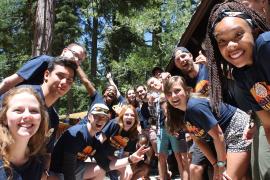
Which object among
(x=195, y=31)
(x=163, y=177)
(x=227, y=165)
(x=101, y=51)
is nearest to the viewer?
(x=227, y=165)

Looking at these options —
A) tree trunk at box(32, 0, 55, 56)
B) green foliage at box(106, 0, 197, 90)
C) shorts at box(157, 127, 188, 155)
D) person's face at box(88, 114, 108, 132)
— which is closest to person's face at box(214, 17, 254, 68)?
person's face at box(88, 114, 108, 132)

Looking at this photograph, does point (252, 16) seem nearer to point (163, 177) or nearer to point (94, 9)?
point (163, 177)

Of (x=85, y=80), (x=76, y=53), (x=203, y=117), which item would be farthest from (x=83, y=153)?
(x=203, y=117)

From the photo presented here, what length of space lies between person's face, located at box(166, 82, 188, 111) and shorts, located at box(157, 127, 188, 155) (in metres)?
1.73

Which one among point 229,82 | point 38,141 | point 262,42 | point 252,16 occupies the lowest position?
point 38,141

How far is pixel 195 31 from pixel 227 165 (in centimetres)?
615

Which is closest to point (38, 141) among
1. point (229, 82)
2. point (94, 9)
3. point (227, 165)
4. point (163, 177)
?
point (229, 82)

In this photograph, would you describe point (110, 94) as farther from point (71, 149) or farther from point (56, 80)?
point (56, 80)

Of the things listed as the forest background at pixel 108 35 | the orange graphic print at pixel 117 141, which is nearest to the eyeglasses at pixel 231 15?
the orange graphic print at pixel 117 141

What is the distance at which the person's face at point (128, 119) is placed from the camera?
5.70 m

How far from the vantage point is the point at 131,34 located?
64.6 ft

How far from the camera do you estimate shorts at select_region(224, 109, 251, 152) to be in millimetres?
3617

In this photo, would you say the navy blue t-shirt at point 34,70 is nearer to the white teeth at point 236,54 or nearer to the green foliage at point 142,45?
the white teeth at point 236,54

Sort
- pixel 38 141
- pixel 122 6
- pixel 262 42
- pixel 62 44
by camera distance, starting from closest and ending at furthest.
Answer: pixel 262 42 → pixel 38 141 → pixel 122 6 → pixel 62 44
